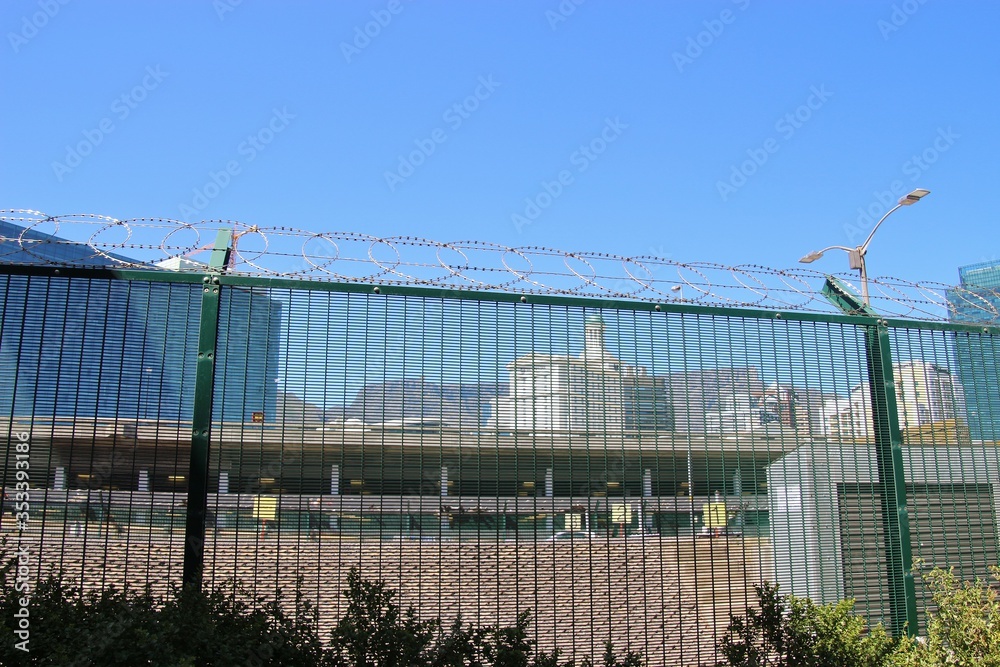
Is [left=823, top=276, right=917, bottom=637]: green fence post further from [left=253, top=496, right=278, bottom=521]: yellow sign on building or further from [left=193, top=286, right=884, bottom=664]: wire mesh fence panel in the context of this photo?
[left=253, top=496, right=278, bottom=521]: yellow sign on building

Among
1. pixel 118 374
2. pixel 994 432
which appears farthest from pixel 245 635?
pixel 994 432

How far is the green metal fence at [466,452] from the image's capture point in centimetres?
532

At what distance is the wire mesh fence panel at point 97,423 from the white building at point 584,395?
2257 millimetres

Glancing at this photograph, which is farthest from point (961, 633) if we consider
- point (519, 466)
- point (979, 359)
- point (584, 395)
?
point (519, 466)

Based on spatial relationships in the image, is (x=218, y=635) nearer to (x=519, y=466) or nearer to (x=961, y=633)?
(x=519, y=466)

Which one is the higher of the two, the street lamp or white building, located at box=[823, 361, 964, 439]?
the street lamp

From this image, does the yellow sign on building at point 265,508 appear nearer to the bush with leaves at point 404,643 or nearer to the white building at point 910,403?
the bush with leaves at point 404,643

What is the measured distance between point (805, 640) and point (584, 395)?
86.7 inches

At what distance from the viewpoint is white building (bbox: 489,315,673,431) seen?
598 cm

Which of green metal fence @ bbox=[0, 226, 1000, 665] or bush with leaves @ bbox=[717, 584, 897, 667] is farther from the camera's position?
green metal fence @ bbox=[0, 226, 1000, 665]

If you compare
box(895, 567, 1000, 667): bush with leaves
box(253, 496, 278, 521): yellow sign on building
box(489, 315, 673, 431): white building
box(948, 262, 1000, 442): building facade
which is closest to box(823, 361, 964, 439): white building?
box(948, 262, 1000, 442): building facade

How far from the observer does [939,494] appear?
7.02 m

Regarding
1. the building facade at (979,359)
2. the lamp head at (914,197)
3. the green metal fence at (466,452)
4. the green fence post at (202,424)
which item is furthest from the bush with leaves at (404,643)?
the lamp head at (914,197)

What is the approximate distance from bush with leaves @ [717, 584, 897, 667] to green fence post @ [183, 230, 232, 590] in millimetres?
3415
